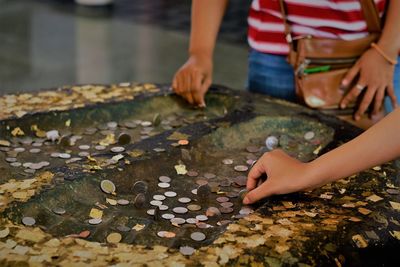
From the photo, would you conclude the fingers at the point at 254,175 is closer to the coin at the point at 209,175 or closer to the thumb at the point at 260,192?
the thumb at the point at 260,192

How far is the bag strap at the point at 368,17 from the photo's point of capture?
6.77 feet

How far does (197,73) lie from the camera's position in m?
2.19

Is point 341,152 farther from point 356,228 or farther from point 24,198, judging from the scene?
point 24,198

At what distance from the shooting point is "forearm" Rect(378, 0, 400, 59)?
2.06m

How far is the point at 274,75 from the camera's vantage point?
7.48 feet

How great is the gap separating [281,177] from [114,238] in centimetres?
37

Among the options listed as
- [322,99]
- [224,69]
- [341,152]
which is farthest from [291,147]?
[224,69]

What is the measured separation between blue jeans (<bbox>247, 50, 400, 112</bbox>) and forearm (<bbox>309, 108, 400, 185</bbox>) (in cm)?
76

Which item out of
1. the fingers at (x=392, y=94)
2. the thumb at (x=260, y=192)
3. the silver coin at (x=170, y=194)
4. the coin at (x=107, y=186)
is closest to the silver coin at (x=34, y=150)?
the coin at (x=107, y=186)

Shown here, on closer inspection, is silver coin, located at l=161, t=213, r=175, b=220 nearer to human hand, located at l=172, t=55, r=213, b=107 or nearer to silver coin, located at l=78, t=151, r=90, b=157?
silver coin, located at l=78, t=151, r=90, b=157

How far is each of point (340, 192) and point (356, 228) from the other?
7.7 inches

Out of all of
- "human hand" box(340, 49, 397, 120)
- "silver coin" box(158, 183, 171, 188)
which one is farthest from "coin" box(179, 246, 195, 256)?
"human hand" box(340, 49, 397, 120)

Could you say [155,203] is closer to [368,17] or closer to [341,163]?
[341,163]

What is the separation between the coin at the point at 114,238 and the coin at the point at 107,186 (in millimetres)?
221
